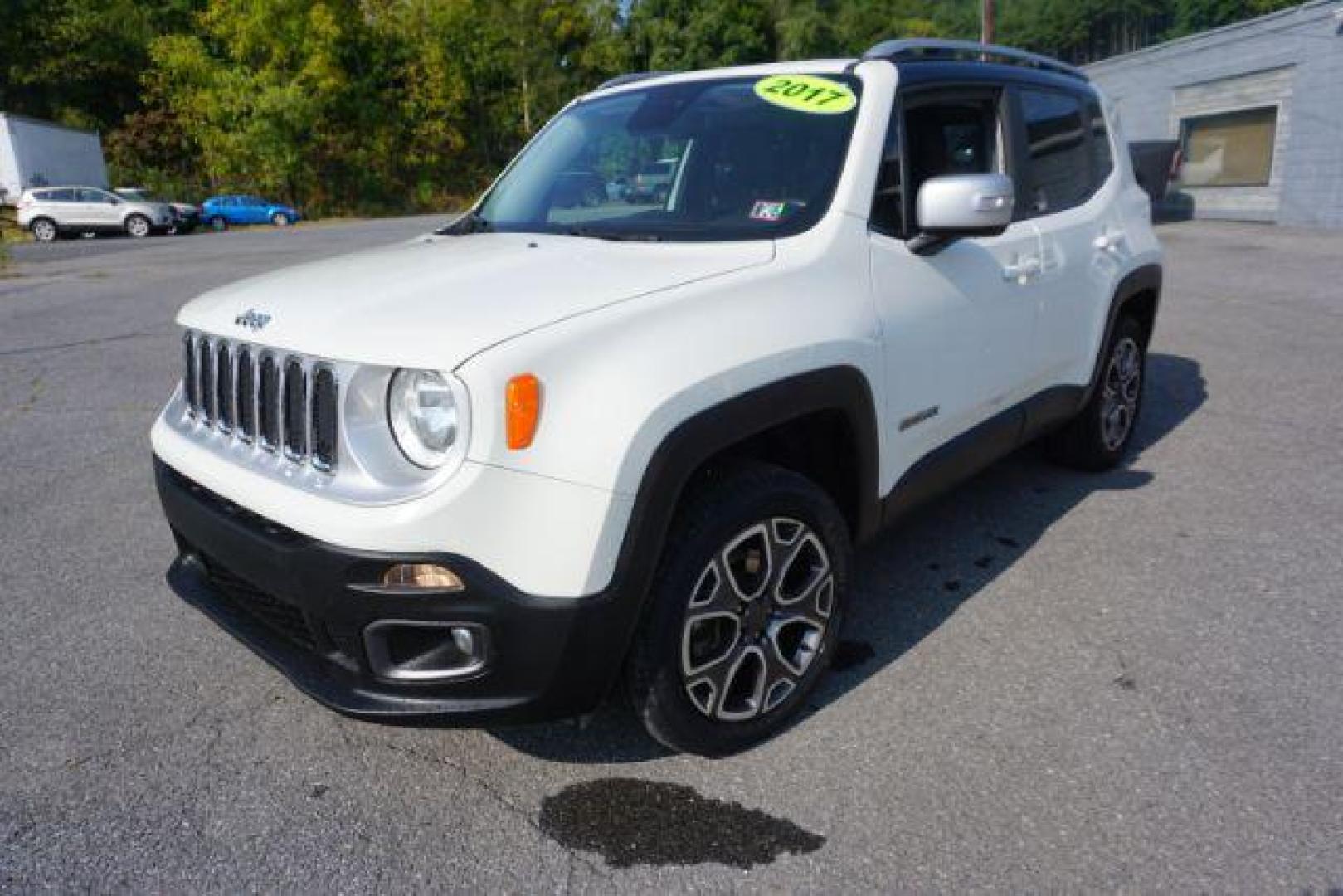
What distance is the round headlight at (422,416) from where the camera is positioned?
2.03 metres

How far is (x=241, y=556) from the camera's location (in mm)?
2262

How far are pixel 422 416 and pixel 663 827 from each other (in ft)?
3.78

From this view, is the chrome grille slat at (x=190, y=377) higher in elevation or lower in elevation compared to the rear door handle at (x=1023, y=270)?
lower

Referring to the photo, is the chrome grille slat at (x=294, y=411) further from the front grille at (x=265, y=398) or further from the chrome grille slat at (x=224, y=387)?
the chrome grille slat at (x=224, y=387)

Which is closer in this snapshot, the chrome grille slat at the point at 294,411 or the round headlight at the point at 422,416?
the round headlight at the point at 422,416

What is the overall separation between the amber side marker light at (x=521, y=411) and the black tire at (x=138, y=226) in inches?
1249

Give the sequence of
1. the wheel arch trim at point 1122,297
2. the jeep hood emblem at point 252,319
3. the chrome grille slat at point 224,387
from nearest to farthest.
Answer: the jeep hood emblem at point 252,319, the chrome grille slat at point 224,387, the wheel arch trim at point 1122,297

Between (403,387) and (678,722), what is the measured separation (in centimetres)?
Result: 107

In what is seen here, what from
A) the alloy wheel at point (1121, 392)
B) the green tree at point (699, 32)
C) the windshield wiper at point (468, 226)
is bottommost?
the alloy wheel at point (1121, 392)

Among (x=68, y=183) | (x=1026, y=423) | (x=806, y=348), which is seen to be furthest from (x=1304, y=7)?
(x=68, y=183)

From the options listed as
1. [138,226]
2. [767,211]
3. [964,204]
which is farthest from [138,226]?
[964,204]

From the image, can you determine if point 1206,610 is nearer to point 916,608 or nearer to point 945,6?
point 916,608

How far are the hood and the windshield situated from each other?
0.22 m

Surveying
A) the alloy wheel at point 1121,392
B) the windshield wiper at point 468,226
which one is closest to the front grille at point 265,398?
the windshield wiper at point 468,226
